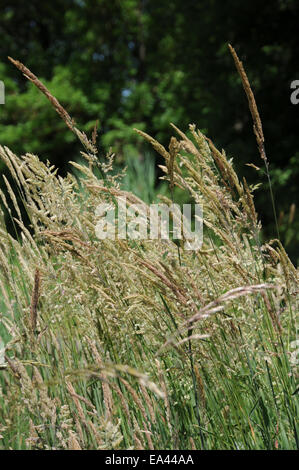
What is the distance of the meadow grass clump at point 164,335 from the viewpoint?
1205 mm

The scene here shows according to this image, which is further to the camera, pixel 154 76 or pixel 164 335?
pixel 154 76

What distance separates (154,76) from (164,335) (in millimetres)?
12025

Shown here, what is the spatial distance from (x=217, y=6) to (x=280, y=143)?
243 centimetres

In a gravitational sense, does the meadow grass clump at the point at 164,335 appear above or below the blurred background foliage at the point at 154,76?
below

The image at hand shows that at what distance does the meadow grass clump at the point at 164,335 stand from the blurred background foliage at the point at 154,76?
3.83 metres

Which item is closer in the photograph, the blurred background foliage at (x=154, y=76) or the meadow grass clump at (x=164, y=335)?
the meadow grass clump at (x=164, y=335)

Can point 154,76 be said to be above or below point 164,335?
above

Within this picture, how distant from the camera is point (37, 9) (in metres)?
14.9

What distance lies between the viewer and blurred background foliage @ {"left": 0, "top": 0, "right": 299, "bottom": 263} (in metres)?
8.07

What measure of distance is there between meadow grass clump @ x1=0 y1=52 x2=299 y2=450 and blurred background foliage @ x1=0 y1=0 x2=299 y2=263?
12.6ft

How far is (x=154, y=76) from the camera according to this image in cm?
1259

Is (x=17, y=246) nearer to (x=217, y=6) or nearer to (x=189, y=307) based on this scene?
(x=189, y=307)

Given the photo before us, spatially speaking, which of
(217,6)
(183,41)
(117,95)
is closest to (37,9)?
(117,95)
